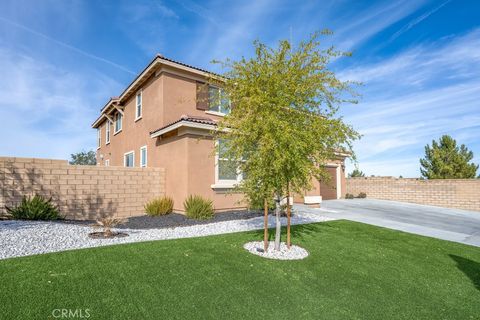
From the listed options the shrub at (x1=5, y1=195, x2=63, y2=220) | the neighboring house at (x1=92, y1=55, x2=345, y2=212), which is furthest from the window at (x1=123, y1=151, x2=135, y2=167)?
the shrub at (x1=5, y1=195, x2=63, y2=220)

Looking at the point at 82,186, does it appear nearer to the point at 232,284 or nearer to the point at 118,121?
the point at 232,284

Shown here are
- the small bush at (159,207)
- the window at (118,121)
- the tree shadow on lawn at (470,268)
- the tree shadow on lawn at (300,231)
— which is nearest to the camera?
the tree shadow on lawn at (470,268)

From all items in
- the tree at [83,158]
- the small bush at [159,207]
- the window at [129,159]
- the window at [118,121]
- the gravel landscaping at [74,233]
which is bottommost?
the gravel landscaping at [74,233]

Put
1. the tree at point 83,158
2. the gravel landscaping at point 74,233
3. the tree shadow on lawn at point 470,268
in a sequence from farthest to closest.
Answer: the tree at point 83,158 → the gravel landscaping at point 74,233 → the tree shadow on lawn at point 470,268

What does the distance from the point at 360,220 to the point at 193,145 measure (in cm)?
797

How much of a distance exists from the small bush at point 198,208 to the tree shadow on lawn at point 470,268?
25.9 ft

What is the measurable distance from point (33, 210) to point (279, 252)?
8.62m

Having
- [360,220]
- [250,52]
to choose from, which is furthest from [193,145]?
[360,220]

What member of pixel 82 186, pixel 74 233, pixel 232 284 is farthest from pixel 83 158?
pixel 232 284

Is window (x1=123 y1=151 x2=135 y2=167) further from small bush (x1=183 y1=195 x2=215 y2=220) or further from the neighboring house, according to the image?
small bush (x1=183 y1=195 x2=215 y2=220)

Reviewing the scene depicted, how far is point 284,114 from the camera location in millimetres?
6359

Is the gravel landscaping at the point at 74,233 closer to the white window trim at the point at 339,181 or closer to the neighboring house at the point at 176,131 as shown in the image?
the neighboring house at the point at 176,131

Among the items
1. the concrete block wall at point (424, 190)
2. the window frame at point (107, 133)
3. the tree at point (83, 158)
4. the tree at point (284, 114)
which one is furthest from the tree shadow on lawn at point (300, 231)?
the tree at point (83, 158)

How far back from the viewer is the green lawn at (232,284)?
385cm
